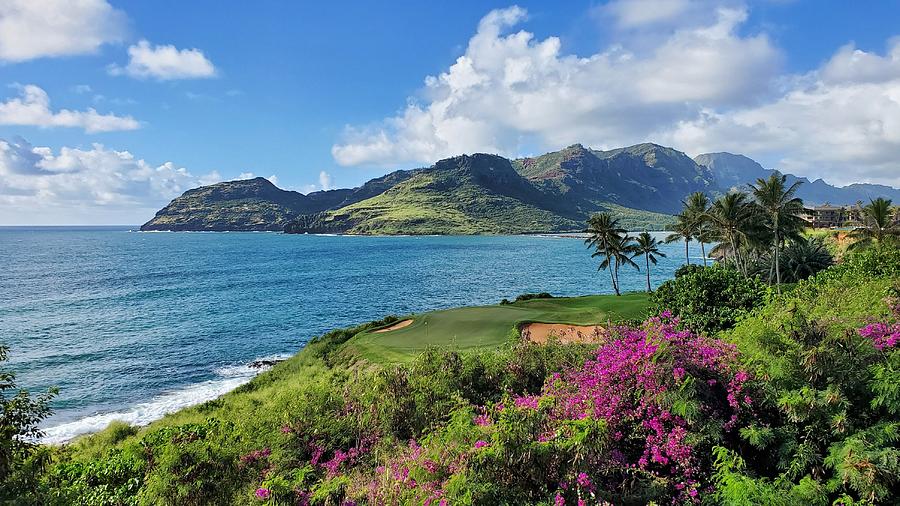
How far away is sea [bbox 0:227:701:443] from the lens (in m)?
36.0

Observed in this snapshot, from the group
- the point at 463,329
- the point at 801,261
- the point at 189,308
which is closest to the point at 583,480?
the point at 463,329

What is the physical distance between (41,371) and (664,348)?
162 feet

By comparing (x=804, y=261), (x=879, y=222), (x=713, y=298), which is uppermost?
(x=879, y=222)

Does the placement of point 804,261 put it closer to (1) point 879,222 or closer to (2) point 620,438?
(1) point 879,222

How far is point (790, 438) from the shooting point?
7.67 m

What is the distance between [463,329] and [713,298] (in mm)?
18381

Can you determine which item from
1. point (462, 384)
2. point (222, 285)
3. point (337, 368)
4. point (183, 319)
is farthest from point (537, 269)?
point (462, 384)

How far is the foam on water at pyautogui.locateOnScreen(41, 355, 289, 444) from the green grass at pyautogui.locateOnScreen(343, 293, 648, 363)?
10240 mm

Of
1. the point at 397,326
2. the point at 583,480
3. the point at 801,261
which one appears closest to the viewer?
the point at 583,480

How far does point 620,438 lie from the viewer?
26.5 feet

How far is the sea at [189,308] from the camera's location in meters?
36.0

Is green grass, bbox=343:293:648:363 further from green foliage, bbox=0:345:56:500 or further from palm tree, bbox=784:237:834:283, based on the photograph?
palm tree, bbox=784:237:834:283

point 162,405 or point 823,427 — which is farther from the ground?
point 823,427

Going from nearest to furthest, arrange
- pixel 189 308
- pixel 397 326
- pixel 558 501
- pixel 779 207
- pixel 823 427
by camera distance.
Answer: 1. pixel 558 501
2. pixel 823 427
3. pixel 397 326
4. pixel 779 207
5. pixel 189 308
